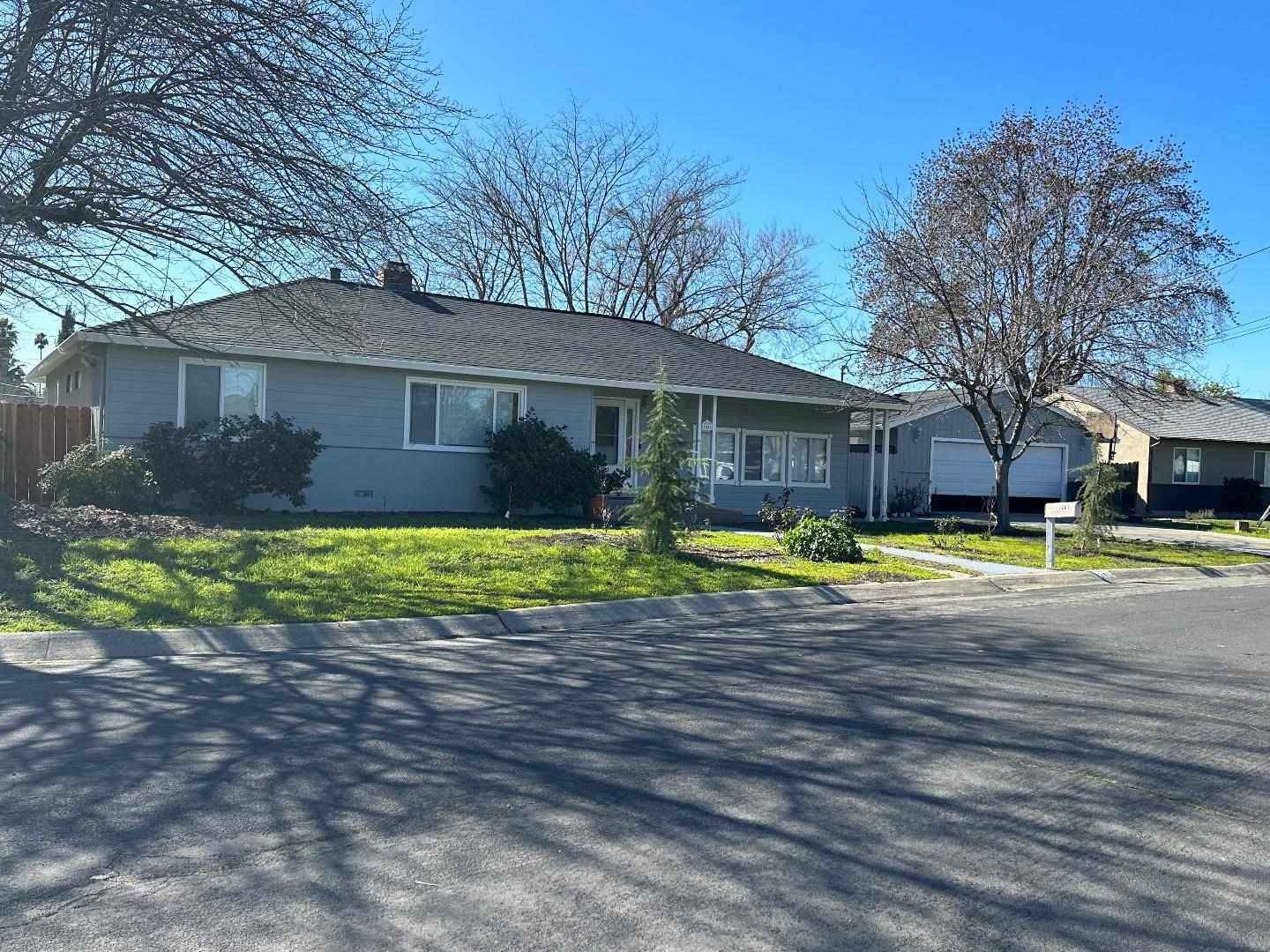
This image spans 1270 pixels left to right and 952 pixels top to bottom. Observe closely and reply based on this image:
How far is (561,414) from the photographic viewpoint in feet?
66.3

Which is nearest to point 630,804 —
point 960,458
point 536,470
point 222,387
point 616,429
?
point 536,470

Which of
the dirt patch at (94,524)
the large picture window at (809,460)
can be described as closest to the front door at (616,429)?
the large picture window at (809,460)

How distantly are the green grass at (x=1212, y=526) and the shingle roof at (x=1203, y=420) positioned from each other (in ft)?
11.4

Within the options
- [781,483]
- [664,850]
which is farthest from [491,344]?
[664,850]

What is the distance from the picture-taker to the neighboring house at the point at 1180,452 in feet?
111

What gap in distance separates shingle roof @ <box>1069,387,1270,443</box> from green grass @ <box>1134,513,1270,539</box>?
3.47 m

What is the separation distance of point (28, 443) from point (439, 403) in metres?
6.63

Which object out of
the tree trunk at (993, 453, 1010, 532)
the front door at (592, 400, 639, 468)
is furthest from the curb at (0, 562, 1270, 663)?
the front door at (592, 400, 639, 468)

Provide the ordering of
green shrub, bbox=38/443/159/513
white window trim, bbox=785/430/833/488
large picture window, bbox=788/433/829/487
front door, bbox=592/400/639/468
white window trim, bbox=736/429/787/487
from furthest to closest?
large picture window, bbox=788/433/829/487 → white window trim, bbox=785/430/833/488 → white window trim, bbox=736/429/787/487 → front door, bbox=592/400/639/468 → green shrub, bbox=38/443/159/513

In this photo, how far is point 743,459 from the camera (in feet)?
77.5

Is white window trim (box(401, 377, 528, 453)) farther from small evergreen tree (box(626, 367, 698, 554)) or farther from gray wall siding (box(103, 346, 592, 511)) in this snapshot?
small evergreen tree (box(626, 367, 698, 554))

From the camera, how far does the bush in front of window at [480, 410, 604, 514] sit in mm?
18562

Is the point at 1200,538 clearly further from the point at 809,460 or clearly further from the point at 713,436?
the point at 713,436

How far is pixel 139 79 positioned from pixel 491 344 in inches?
406
